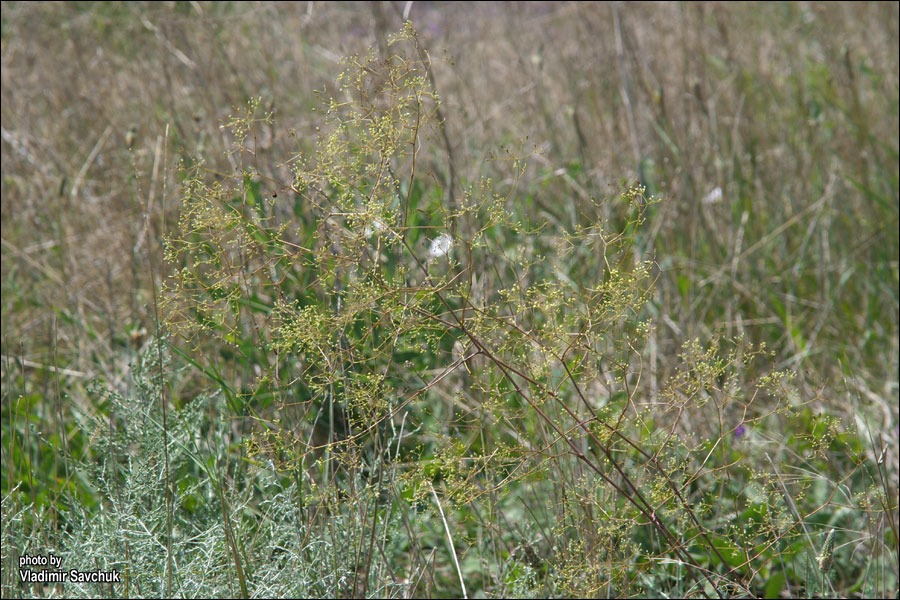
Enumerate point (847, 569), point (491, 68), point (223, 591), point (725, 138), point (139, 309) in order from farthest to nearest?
point (491, 68) < point (725, 138) < point (139, 309) < point (847, 569) < point (223, 591)

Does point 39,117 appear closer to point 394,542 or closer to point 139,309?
point 139,309

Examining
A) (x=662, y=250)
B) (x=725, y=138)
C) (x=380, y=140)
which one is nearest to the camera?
(x=380, y=140)

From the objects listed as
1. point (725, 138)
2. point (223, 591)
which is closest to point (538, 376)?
point (223, 591)

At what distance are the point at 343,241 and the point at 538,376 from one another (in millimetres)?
320

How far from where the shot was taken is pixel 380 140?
3.36ft

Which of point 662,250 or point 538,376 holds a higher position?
point 538,376

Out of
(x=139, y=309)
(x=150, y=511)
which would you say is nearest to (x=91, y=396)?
(x=139, y=309)

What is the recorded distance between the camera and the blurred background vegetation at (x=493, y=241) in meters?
1.42

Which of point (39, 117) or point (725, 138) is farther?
→ point (39, 117)

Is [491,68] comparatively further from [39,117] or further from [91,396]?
[91,396]

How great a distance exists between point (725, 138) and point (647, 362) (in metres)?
1.11

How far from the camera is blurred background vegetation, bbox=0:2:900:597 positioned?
4.66 ft

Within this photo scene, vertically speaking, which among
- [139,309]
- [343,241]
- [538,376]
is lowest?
[139,309]

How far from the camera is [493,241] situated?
2.45 metres
